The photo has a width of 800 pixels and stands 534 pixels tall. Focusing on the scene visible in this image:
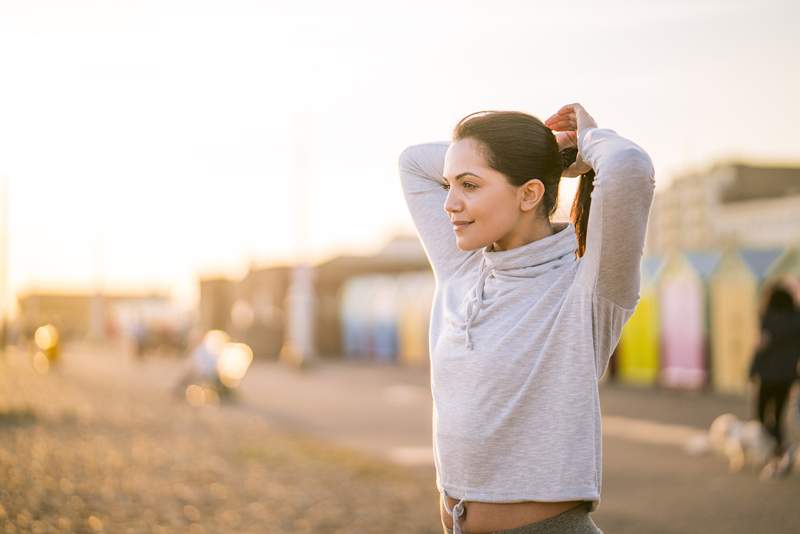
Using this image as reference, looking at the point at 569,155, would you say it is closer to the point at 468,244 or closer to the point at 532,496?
the point at 468,244

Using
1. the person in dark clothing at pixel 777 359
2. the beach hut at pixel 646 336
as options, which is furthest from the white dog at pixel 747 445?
the beach hut at pixel 646 336

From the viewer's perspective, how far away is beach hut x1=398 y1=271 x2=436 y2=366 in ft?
106

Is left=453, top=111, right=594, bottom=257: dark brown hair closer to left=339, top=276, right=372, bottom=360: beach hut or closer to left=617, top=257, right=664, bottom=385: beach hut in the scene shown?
left=617, top=257, right=664, bottom=385: beach hut

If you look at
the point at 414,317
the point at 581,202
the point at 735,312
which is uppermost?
the point at 581,202

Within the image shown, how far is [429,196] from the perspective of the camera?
283 centimetres

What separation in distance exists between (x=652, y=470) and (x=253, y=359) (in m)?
29.1

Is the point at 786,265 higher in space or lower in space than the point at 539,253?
lower

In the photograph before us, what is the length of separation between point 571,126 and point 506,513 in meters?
0.93

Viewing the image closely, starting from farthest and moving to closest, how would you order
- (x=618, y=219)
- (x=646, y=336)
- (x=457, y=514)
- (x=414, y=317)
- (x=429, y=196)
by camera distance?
(x=414, y=317) < (x=646, y=336) < (x=429, y=196) < (x=457, y=514) < (x=618, y=219)

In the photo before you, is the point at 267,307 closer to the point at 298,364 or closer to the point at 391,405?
the point at 298,364

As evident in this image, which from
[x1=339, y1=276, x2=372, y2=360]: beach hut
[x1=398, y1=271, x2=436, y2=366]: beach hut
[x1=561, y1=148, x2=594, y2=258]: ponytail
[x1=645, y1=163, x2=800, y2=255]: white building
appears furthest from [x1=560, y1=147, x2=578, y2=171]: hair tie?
[x1=645, y1=163, x2=800, y2=255]: white building

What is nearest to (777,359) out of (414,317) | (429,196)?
(429,196)

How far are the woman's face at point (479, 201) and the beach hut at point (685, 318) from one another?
18.2 metres

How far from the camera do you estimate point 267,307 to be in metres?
46.5
